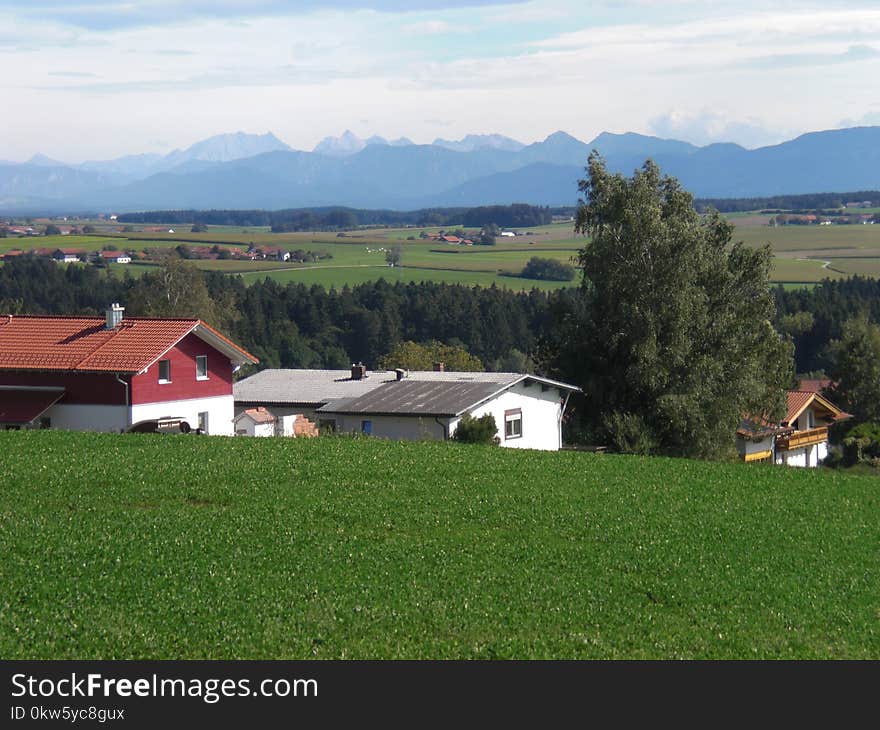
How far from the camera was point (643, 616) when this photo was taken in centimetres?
1503

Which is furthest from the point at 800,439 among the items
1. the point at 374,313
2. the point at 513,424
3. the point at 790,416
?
the point at 374,313

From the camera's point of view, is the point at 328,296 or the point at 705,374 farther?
the point at 328,296

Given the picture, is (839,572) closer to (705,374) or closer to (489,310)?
(705,374)

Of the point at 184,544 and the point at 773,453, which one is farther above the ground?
the point at 184,544

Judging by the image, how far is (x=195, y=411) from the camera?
4556 centimetres

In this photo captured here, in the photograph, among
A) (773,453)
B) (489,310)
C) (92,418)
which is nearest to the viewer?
(92,418)

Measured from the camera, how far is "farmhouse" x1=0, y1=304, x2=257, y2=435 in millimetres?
41906

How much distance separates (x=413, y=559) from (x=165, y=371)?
28534 millimetres

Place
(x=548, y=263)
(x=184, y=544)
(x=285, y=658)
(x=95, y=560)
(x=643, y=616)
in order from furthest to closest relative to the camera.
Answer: (x=548, y=263) < (x=184, y=544) < (x=95, y=560) < (x=643, y=616) < (x=285, y=658)

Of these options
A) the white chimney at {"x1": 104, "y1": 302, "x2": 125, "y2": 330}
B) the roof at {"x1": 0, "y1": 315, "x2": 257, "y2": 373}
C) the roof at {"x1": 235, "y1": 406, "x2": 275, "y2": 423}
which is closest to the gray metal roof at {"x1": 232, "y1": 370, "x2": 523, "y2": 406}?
the roof at {"x1": 235, "y1": 406, "x2": 275, "y2": 423}

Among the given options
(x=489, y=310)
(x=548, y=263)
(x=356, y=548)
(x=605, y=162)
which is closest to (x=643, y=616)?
(x=356, y=548)

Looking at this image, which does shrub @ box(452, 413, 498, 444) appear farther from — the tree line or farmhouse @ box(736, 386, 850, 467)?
the tree line

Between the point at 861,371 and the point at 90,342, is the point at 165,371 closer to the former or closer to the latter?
the point at 90,342

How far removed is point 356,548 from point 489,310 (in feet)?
311
